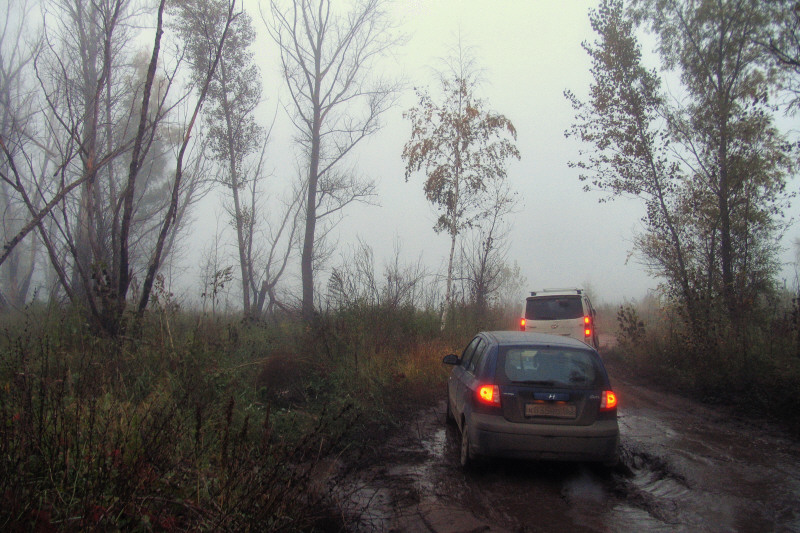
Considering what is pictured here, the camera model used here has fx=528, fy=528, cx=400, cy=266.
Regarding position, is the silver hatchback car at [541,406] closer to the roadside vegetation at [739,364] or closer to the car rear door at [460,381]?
the car rear door at [460,381]

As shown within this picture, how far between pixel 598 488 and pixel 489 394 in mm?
1388

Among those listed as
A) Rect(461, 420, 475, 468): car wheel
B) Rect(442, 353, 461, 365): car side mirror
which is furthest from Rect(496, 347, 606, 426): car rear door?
Rect(442, 353, 461, 365): car side mirror

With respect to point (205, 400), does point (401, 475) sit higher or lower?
lower

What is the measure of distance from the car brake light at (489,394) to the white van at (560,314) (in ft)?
24.2

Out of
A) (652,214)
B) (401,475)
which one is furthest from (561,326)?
(401,475)

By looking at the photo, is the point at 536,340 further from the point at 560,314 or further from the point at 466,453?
the point at 560,314

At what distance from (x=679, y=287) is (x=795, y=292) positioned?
4479 mm

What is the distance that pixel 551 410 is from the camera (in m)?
5.49

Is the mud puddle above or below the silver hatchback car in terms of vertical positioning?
below

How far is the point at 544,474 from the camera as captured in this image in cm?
579

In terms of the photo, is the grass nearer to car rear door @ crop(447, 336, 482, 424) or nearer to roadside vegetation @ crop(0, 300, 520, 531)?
car rear door @ crop(447, 336, 482, 424)

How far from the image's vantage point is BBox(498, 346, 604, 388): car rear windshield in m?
5.68

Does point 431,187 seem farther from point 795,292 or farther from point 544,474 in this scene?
point 544,474

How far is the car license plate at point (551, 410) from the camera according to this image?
5.48 meters
